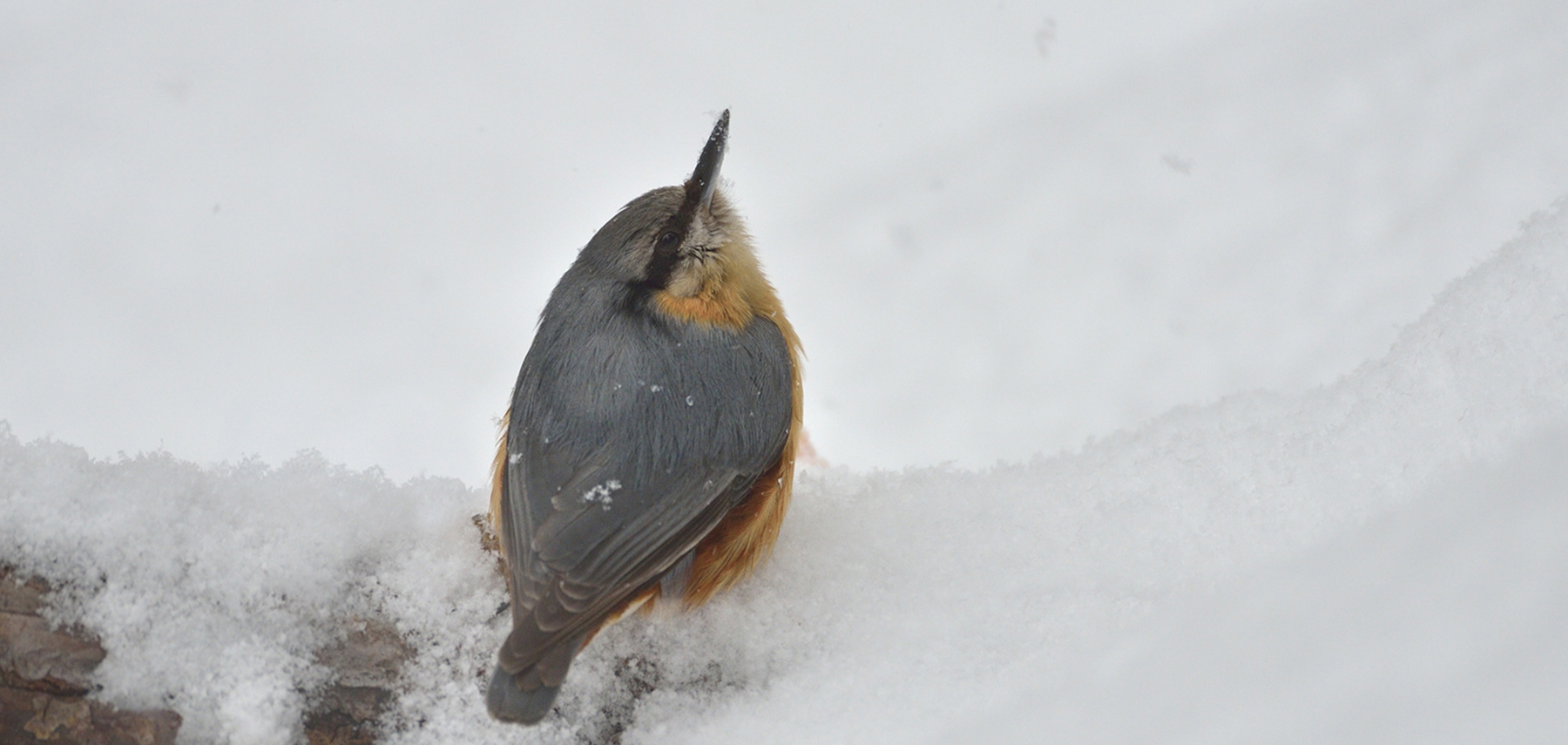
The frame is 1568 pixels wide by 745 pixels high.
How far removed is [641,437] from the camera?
2.19 m

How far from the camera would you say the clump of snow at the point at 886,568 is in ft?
5.64

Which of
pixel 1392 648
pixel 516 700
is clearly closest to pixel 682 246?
pixel 516 700

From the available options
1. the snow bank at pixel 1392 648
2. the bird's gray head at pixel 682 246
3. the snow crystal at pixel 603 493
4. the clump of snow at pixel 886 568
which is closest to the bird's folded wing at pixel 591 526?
the snow crystal at pixel 603 493

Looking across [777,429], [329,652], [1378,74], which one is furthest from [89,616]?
[1378,74]

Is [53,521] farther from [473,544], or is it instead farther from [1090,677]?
[1090,677]

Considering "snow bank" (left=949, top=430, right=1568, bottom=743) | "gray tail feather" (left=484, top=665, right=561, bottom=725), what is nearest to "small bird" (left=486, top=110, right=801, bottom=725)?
"gray tail feather" (left=484, top=665, right=561, bottom=725)

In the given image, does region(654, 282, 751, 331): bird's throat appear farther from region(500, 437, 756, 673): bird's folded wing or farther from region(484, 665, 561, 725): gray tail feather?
region(484, 665, 561, 725): gray tail feather

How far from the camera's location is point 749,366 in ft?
7.98

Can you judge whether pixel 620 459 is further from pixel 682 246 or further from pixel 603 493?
pixel 682 246

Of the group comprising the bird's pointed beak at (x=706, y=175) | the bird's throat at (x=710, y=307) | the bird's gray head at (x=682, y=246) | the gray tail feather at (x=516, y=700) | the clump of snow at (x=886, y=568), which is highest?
the bird's pointed beak at (x=706, y=175)

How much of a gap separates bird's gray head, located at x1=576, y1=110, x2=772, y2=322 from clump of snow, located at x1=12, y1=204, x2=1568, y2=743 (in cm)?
68

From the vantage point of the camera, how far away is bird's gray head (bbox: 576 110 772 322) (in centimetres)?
262

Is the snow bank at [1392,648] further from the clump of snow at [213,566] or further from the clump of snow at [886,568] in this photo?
the clump of snow at [213,566]

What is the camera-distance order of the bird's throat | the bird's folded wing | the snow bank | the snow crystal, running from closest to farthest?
1. the snow bank
2. the bird's folded wing
3. the snow crystal
4. the bird's throat
